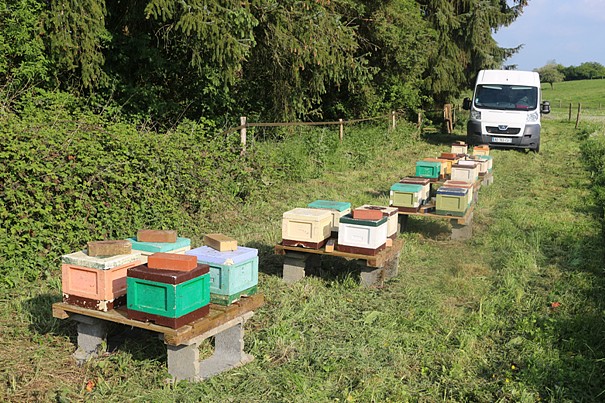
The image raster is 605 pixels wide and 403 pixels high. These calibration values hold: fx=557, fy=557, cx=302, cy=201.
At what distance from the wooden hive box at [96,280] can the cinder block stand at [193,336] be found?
6cm

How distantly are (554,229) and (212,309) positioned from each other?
233 inches

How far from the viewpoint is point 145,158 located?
274 inches

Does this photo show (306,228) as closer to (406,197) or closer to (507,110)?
(406,197)

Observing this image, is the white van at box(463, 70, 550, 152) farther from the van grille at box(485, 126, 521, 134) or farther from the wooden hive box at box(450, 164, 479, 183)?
the wooden hive box at box(450, 164, 479, 183)

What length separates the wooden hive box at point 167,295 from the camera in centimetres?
364

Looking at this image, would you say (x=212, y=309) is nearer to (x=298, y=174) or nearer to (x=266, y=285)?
(x=266, y=285)

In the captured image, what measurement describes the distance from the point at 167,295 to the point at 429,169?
21.2 ft

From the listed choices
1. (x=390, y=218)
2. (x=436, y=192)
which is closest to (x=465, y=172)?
(x=436, y=192)

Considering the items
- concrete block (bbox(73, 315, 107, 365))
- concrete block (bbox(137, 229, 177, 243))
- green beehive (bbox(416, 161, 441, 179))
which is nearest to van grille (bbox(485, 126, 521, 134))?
green beehive (bbox(416, 161, 441, 179))

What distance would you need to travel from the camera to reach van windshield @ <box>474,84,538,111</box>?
1697 cm

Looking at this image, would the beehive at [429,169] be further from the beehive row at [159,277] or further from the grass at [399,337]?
the beehive row at [159,277]

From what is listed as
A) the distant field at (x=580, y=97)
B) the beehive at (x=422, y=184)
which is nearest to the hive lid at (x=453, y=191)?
the beehive at (x=422, y=184)

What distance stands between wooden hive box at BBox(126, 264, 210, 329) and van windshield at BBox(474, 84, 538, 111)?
597 inches

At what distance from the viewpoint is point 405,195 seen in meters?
7.60
